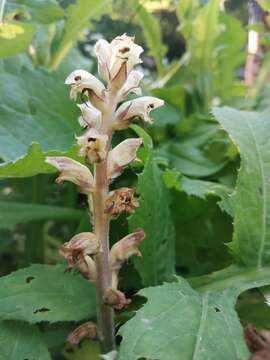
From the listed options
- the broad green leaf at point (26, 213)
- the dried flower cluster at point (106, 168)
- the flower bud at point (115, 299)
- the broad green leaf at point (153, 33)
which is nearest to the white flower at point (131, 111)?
the dried flower cluster at point (106, 168)

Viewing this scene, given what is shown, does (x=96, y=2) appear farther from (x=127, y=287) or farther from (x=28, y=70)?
(x=127, y=287)

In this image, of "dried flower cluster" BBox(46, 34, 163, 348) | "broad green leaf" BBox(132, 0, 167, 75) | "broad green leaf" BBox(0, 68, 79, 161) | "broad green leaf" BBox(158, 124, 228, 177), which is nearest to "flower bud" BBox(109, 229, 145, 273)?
"dried flower cluster" BBox(46, 34, 163, 348)

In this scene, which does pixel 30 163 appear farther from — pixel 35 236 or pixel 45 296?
pixel 35 236

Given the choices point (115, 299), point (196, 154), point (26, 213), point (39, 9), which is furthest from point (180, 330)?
point (39, 9)

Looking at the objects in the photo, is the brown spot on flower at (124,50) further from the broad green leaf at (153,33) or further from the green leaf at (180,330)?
the broad green leaf at (153,33)

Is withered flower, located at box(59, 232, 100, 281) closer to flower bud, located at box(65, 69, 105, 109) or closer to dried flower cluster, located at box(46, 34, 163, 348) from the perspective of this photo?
dried flower cluster, located at box(46, 34, 163, 348)

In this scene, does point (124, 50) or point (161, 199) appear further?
Result: point (161, 199)
